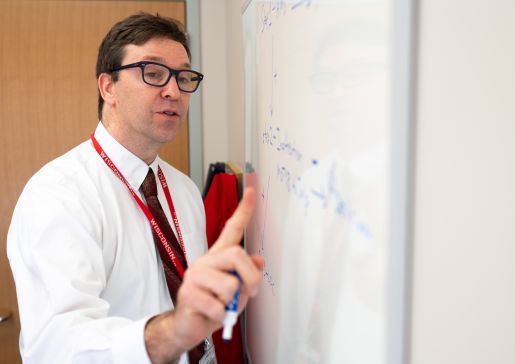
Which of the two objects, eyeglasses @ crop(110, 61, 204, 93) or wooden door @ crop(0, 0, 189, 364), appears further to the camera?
wooden door @ crop(0, 0, 189, 364)

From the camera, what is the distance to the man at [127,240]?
21.9 inches

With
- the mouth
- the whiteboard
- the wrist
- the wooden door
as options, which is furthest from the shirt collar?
the wooden door

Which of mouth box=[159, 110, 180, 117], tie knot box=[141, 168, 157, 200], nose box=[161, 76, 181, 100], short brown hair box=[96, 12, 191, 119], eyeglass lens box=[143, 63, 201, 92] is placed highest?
short brown hair box=[96, 12, 191, 119]

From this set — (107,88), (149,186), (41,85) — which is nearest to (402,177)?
(149,186)

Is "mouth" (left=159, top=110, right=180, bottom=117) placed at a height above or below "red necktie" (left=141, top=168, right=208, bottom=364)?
above

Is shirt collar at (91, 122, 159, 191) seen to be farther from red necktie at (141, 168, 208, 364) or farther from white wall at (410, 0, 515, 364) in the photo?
white wall at (410, 0, 515, 364)

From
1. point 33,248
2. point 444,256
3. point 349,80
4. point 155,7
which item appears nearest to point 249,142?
point 33,248

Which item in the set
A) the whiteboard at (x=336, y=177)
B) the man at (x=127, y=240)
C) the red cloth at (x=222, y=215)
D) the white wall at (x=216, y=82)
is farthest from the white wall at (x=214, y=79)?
the whiteboard at (x=336, y=177)

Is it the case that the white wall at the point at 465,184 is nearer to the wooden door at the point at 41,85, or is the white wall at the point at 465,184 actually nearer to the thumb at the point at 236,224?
the thumb at the point at 236,224

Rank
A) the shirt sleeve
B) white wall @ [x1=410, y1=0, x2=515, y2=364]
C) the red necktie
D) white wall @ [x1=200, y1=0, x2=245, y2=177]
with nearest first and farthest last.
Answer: white wall @ [x1=410, y1=0, x2=515, y2=364] < the shirt sleeve < the red necktie < white wall @ [x1=200, y1=0, x2=245, y2=177]

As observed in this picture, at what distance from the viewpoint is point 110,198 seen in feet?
3.34

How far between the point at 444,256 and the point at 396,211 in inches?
2.3

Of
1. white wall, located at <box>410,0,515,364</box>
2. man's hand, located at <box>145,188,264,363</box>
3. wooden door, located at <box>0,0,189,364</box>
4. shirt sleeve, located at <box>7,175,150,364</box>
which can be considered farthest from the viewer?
wooden door, located at <box>0,0,189,364</box>

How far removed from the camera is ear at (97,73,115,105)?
115 centimetres
